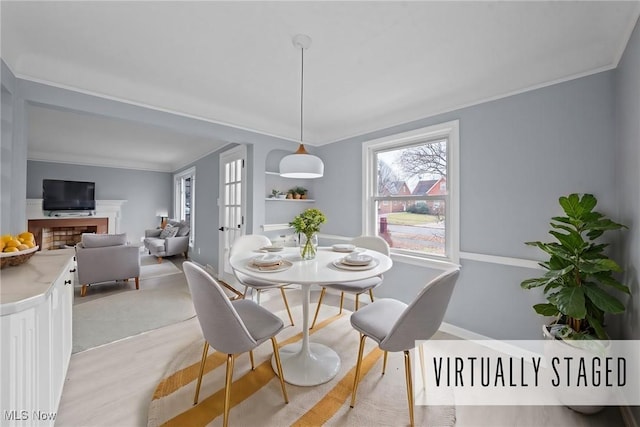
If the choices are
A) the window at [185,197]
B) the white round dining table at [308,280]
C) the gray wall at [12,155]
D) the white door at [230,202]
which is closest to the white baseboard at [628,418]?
the white round dining table at [308,280]

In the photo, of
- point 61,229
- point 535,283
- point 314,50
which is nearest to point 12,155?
point 314,50

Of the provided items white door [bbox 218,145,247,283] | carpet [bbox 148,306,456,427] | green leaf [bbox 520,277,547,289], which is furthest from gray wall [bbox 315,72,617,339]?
white door [bbox 218,145,247,283]

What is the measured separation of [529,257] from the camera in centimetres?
211

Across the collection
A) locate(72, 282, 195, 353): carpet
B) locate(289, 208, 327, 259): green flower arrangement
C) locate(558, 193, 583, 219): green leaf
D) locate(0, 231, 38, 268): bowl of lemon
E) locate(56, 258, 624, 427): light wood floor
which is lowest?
locate(56, 258, 624, 427): light wood floor

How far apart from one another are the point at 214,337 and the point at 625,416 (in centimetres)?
242

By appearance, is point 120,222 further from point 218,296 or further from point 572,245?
point 572,245

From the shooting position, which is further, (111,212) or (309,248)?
(111,212)

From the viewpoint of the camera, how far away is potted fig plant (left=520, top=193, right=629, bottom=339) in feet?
4.92

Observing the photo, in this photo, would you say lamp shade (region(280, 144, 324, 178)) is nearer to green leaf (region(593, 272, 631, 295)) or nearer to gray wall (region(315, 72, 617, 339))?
gray wall (region(315, 72, 617, 339))

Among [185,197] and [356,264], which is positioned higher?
[185,197]

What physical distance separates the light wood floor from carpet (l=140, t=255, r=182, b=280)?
2.57 meters

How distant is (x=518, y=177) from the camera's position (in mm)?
2162

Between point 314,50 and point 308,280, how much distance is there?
1.62 metres

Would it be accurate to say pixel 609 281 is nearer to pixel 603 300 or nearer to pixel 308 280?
pixel 603 300
